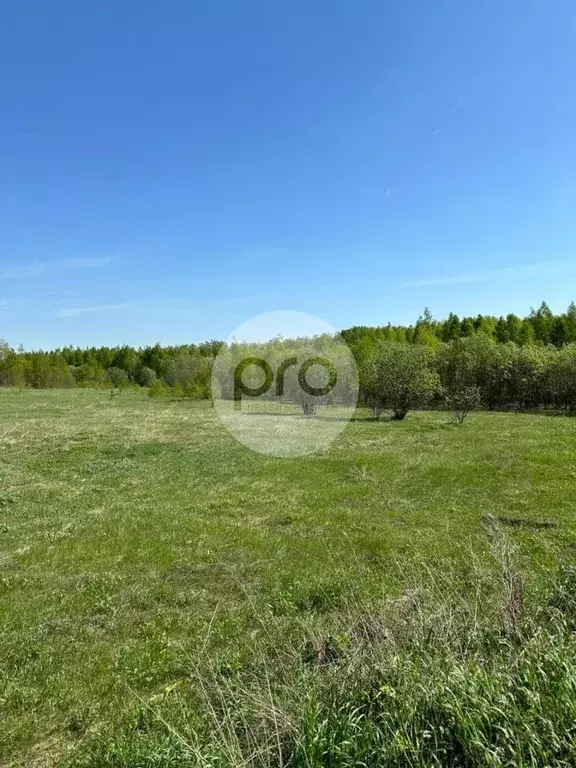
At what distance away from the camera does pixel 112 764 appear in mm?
4547

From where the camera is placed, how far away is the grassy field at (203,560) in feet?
18.9

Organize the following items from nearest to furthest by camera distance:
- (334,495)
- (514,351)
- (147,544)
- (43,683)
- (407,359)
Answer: (43,683), (147,544), (334,495), (407,359), (514,351)

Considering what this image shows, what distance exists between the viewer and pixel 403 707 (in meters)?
4.10

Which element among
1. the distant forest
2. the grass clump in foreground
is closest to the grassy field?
the grass clump in foreground

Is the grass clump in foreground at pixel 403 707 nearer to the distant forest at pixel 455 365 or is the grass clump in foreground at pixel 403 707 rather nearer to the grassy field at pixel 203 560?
the grassy field at pixel 203 560

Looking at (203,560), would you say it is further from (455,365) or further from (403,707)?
(455,365)

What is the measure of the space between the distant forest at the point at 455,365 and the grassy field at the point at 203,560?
89.1 ft

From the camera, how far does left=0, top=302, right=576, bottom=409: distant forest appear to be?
6047cm

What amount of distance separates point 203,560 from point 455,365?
2695 inches

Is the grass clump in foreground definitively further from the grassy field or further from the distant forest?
the distant forest

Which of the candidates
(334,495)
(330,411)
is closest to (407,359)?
(330,411)

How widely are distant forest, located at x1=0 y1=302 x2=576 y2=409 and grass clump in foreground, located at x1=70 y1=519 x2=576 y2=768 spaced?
40.5 metres

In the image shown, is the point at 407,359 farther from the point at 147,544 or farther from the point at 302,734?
the point at 302,734

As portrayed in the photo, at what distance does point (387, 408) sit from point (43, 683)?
51.7 m
